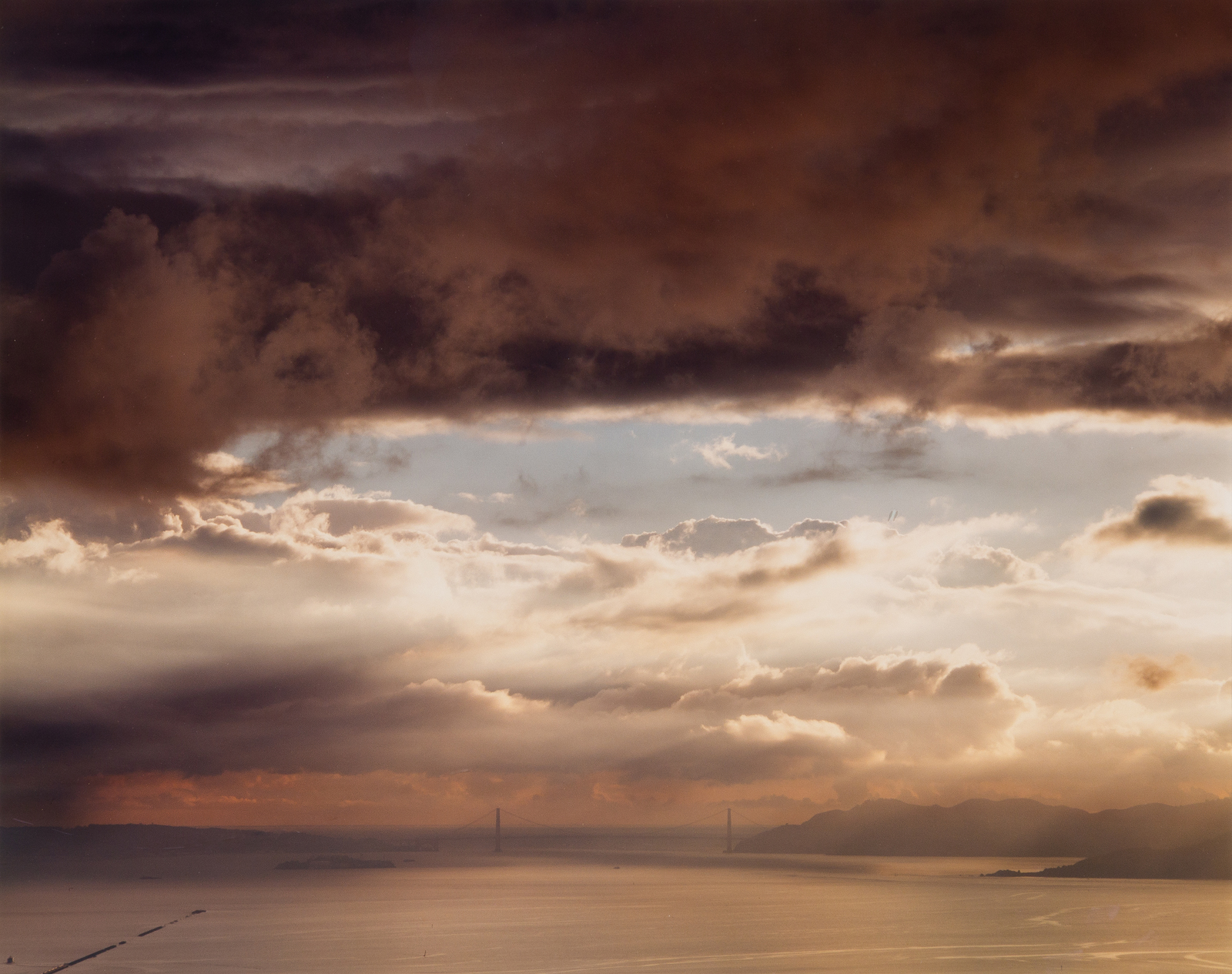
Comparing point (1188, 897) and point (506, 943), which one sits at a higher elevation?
point (506, 943)

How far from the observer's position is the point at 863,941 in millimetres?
109062

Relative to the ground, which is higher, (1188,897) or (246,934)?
(246,934)

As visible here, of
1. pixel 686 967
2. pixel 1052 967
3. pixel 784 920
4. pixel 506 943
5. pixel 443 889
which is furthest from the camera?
pixel 443 889

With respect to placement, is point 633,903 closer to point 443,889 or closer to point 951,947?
point 443,889

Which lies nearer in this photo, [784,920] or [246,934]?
[246,934]

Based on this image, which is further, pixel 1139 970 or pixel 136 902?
pixel 136 902

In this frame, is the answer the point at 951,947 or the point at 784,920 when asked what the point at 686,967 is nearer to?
the point at 951,947

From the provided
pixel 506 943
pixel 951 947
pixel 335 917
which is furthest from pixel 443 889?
pixel 951 947

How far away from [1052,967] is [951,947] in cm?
1371

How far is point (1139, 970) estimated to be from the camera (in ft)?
305

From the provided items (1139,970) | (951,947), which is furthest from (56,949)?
(1139,970)

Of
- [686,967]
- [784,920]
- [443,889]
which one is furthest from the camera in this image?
[443,889]

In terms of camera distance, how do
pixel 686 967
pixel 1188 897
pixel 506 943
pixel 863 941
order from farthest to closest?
A: pixel 1188 897 < pixel 863 941 < pixel 506 943 < pixel 686 967

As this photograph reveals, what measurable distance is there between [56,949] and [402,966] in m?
41.8
